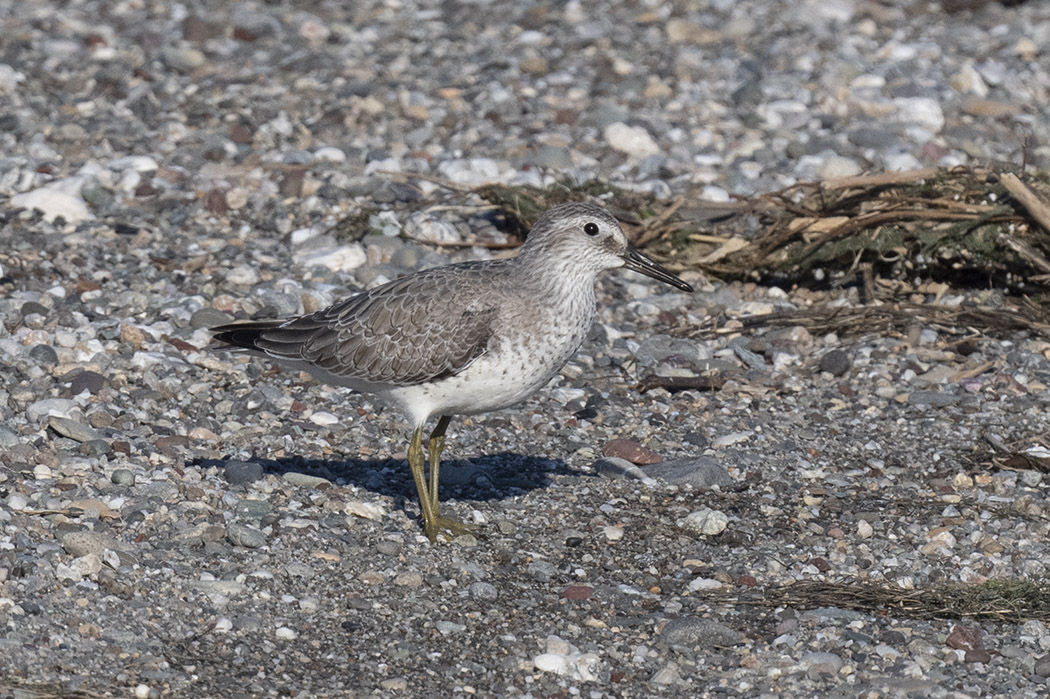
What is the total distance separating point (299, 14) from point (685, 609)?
34.7 ft

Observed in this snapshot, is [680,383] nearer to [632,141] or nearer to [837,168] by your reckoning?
[837,168]

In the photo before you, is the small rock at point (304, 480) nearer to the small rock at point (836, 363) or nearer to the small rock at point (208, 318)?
the small rock at point (208, 318)

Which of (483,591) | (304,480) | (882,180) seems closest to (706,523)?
(483,591)

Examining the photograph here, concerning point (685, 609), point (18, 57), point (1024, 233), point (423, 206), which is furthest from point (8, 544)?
point (18, 57)

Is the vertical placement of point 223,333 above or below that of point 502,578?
above

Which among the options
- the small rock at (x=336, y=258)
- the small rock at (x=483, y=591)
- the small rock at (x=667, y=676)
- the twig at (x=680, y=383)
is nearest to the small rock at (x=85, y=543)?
the small rock at (x=483, y=591)

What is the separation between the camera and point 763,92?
44.7ft

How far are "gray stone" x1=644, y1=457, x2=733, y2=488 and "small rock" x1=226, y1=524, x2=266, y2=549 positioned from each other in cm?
233

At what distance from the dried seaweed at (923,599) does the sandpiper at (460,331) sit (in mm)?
1536

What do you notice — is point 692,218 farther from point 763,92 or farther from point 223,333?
point 223,333

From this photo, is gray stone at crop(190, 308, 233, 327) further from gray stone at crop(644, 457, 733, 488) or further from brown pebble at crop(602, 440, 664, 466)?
gray stone at crop(644, 457, 733, 488)

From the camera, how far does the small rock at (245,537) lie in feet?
22.4

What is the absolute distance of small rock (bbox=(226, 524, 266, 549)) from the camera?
682cm

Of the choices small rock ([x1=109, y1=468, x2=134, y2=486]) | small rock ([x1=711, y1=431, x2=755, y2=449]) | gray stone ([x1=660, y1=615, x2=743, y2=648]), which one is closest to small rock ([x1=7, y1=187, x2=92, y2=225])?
small rock ([x1=109, y1=468, x2=134, y2=486])
